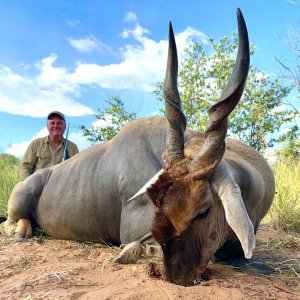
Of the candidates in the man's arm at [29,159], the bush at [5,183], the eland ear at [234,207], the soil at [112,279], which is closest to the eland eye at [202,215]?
the eland ear at [234,207]

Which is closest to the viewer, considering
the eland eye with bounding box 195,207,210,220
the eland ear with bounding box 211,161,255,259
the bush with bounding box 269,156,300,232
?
the eland ear with bounding box 211,161,255,259

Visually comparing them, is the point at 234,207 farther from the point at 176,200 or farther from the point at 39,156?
the point at 39,156

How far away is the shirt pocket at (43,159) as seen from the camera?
7383 mm

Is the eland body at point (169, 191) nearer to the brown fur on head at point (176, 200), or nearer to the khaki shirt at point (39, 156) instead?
the brown fur on head at point (176, 200)

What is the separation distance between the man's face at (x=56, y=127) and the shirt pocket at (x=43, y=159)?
1.21 feet

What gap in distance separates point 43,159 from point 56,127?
63cm

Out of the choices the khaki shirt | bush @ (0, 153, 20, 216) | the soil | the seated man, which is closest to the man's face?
the seated man

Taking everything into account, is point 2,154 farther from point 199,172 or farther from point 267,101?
point 199,172

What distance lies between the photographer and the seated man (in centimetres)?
739

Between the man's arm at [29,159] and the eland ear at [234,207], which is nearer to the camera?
the eland ear at [234,207]

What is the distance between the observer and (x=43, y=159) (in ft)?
24.2

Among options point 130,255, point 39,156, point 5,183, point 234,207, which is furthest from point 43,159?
point 234,207

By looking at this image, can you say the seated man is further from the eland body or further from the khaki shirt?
the eland body

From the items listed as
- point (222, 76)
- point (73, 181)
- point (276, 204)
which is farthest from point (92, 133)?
point (73, 181)
